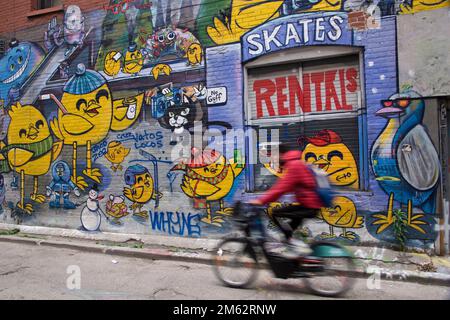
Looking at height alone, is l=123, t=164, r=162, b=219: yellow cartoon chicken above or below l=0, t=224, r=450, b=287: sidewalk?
above

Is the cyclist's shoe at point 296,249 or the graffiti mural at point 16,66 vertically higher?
the graffiti mural at point 16,66

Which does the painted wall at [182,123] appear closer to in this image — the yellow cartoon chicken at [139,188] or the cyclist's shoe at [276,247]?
the yellow cartoon chicken at [139,188]

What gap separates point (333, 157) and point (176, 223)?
3.50 m

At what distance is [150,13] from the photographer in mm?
8586

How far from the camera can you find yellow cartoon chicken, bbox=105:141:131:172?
881 cm

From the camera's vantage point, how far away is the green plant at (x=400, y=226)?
6.39 m

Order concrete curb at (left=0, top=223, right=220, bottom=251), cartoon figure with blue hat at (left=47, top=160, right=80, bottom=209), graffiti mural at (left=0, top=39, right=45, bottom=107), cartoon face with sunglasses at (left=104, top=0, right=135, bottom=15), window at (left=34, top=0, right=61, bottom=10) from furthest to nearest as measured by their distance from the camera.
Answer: window at (left=34, top=0, right=61, bottom=10)
graffiti mural at (left=0, top=39, right=45, bottom=107)
cartoon figure with blue hat at (left=47, top=160, right=80, bottom=209)
cartoon face with sunglasses at (left=104, top=0, right=135, bottom=15)
concrete curb at (left=0, top=223, right=220, bottom=251)

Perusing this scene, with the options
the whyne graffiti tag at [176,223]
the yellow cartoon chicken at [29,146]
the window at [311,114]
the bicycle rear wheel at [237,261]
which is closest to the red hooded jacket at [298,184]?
the bicycle rear wheel at [237,261]

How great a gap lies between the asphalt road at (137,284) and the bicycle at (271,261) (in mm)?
166

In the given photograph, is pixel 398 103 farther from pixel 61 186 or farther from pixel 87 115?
pixel 61 186

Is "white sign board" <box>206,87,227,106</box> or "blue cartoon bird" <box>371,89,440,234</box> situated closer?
"blue cartoon bird" <box>371,89,440,234</box>

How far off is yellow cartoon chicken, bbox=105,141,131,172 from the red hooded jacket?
4.97 metres

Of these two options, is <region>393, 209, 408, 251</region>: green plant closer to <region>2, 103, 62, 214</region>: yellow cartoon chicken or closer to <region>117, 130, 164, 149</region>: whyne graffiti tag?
<region>117, 130, 164, 149</region>: whyne graffiti tag

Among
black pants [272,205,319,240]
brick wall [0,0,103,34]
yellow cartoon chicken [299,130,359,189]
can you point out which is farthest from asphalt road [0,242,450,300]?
brick wall [0,0,103,34]
